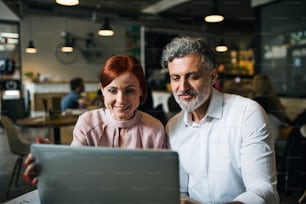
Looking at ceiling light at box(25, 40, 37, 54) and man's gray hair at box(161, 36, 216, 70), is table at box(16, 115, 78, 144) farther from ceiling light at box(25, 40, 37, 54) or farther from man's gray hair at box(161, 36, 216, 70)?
man's gray hair at box(161, 36, 216, 70)

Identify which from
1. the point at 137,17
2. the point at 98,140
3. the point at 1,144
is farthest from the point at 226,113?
the point at 137,17

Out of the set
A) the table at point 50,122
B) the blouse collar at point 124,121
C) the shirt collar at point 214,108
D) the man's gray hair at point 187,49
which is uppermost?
the man's gray hair at point 187,49

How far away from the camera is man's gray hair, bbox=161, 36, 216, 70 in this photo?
0.65 meters

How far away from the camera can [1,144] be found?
1372 millimetres

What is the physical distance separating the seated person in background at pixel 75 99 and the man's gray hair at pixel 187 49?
154 centimetres

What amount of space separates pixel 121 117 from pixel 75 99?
5.30ft

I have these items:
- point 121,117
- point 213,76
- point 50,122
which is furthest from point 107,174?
point 50,122

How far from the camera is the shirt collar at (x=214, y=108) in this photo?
0.70m

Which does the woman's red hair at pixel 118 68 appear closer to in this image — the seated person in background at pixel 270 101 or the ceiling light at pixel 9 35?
the ceiling light at pixel 9 35

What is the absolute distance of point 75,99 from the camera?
222 centimetres

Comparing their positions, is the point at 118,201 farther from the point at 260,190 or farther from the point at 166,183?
the point at 260,190

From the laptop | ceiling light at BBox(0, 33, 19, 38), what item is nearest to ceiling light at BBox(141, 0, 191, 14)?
ceiling light at BBox(0, 33, 19, 38)

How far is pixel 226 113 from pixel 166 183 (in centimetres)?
31

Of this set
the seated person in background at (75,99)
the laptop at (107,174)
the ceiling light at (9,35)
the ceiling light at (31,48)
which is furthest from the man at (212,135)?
the seated person in background at (75,99)
